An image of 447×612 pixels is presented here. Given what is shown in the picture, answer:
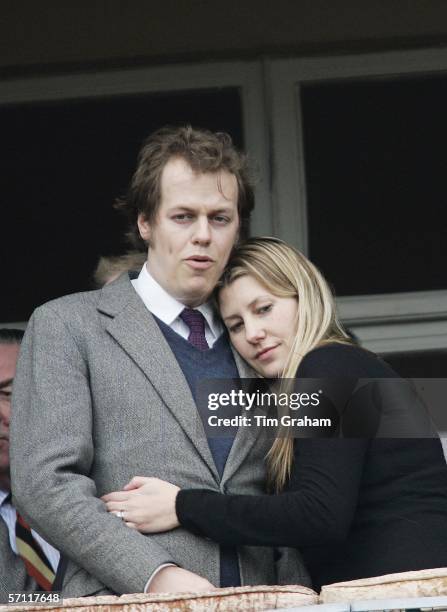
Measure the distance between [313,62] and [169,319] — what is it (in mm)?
1661

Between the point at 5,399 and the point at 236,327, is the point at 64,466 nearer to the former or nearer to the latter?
the point at 236,327

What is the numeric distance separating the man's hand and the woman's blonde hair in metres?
0.30

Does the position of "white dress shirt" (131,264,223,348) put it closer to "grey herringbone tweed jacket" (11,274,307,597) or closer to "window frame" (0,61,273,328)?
"grey herringbone tweed jacket" (11,274,307,597)

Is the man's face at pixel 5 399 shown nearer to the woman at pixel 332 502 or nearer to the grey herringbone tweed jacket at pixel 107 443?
the grey herringbone tweed jacket at pixel 107 443

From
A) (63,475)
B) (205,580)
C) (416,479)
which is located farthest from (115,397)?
(416,479)

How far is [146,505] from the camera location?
3080mm

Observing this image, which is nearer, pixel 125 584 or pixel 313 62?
pixel 125 584

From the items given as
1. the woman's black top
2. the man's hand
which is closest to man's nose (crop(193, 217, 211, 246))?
the woman's black top

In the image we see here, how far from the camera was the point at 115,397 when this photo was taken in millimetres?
3152

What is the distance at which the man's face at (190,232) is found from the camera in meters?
3.28

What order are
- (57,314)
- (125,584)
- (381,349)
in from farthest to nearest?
(381,349) → (57,314) → (125,584)

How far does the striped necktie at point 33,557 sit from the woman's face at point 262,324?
2.30ft

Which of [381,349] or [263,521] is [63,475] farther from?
[381,349]

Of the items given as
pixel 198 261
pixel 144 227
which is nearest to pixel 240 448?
pixel 198 261
